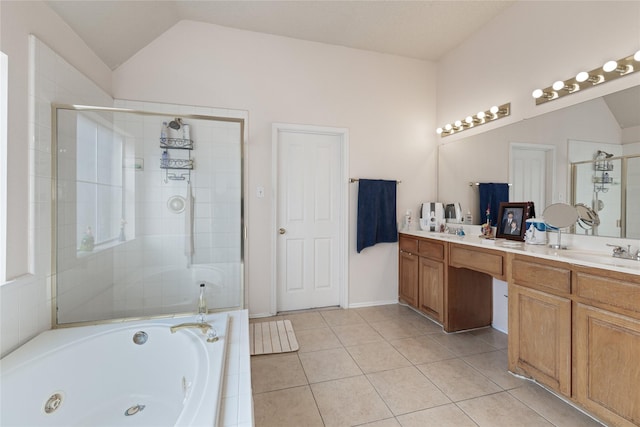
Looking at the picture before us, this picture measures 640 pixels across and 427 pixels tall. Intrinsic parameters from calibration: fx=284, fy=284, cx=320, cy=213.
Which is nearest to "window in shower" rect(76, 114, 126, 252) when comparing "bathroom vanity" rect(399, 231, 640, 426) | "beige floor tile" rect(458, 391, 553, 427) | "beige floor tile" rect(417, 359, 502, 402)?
"beige floor tile" rect(417, 359, 502, 402)

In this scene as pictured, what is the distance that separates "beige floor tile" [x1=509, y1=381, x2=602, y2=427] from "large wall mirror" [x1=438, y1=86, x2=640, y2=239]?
1.07m

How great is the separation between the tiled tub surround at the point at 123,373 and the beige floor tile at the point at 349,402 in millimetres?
598

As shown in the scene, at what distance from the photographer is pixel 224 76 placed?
278 cm

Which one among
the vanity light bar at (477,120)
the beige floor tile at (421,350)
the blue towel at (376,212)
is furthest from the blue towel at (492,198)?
the beige floor tile at (421,350)

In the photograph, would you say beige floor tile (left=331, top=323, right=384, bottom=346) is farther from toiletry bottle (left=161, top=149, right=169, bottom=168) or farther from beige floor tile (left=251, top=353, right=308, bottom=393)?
toiletry bottle (left=161, top=149, right=169, bottom=168)

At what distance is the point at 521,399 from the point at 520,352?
0.95 feet

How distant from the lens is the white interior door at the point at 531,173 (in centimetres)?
218

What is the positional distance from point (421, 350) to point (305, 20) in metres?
3.07

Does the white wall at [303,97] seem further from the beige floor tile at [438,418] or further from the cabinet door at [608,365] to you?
the cabinet door at [608,365]

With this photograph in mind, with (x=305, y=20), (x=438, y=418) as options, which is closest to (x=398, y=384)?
(x=438, y=418)

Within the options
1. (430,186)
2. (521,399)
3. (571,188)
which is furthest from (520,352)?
(430,186)

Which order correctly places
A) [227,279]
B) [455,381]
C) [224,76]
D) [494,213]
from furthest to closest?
[224,76], [494,213], [227,279], [455,381]

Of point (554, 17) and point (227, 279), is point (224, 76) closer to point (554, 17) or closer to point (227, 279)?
point (227, 279)

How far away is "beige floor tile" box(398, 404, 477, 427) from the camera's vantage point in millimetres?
1483
